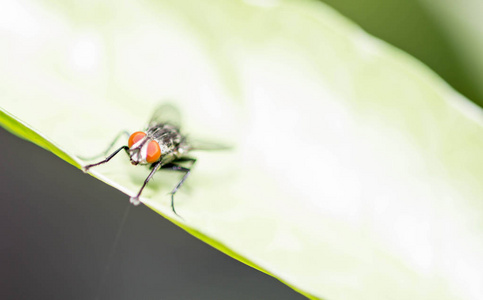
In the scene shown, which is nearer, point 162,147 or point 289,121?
point 289,121

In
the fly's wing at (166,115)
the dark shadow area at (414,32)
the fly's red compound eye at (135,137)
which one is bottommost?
the fly's red compound eye at (135,137)

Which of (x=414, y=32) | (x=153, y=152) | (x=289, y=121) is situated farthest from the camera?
(x=153, y=152)

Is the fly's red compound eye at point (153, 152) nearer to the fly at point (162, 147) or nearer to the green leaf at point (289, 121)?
the fly at point (162, 147)

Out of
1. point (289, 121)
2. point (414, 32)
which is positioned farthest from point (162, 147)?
point (414, 32)

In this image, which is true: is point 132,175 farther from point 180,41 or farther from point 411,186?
point 411,186

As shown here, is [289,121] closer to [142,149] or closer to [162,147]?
[142,149]

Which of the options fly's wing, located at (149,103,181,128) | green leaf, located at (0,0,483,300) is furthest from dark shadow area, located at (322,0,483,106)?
fly's wing, located at (149,103,181,128)

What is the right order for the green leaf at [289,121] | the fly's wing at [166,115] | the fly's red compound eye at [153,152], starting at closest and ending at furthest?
the green leaf at [289,121] → the fly's wing at [166,115] → the fly's red compound eye at [153,152]

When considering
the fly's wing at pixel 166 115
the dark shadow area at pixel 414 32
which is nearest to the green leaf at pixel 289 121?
the fly's wing at pixel 166 115
